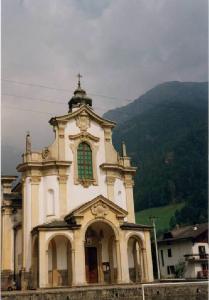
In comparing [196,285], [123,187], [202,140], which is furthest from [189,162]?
[196,285]

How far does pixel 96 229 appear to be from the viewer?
111 ft

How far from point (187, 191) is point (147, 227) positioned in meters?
83.7

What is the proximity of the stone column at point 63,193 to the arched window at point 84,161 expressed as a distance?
1552mm

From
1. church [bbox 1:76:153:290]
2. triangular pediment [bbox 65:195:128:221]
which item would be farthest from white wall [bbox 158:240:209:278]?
triangular pediment [bbox 65:195:128:221]

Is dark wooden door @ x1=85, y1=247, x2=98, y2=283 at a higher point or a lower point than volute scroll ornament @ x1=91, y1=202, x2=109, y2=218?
lower

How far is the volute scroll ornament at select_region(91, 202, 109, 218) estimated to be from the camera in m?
31.5

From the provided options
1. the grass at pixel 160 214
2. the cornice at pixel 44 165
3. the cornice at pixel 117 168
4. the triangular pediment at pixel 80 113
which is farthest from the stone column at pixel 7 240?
the grass at pixel 160 214

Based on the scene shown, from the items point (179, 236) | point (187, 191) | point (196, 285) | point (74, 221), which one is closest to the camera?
point (196, 285)

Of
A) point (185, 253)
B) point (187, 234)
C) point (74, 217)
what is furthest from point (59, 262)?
point (187, 234)

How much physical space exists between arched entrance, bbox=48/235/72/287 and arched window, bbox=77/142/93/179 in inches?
225

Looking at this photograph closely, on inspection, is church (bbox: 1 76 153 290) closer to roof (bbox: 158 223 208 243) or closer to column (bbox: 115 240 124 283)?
column (bbox: 115 240 124 283)

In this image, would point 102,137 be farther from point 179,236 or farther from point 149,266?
point 179,236

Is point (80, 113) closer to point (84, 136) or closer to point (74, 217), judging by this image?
point (84, 136)

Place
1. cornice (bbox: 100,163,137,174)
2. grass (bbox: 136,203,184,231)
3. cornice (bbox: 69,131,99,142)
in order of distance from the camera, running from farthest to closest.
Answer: grass (bbox: 136,203,184,231) → cornice (bbox: 100,163,137,174) → cornice (bbox: 69,131,99,142)
